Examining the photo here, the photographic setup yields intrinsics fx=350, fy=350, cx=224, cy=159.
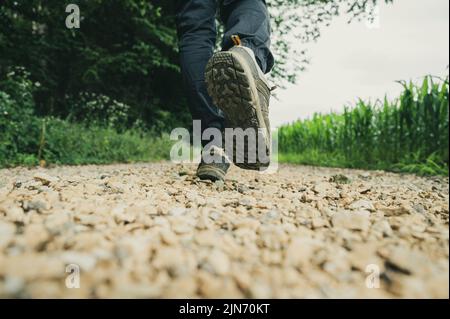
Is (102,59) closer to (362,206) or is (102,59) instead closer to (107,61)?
(107,61)

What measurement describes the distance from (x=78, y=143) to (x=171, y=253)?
159 inches

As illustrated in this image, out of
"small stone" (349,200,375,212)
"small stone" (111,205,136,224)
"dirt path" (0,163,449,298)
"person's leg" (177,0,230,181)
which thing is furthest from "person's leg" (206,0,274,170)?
"small stone" (111,205,136,224)

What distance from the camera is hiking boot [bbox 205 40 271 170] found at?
133 cm

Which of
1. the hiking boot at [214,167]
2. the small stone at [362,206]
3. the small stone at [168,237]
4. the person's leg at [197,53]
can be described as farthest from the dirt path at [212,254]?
the person's leg at [197,53]

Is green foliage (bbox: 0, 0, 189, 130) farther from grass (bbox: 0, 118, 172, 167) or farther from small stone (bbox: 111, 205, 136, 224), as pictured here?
small stone (bbox: 111, 205, 136, 224)

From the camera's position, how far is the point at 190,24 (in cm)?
168

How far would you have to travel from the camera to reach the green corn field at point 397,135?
334cm

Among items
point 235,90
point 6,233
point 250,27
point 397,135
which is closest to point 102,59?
point 397,135

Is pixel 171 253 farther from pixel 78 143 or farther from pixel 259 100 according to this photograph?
pixel 78 143

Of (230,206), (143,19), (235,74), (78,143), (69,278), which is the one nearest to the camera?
(69,278)

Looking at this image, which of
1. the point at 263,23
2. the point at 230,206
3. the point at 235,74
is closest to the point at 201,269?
the point at 230,206

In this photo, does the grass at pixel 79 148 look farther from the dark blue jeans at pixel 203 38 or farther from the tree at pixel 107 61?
the dark blue jeans at pixel 203 38

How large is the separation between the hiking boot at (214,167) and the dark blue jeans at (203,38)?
0.14 metres

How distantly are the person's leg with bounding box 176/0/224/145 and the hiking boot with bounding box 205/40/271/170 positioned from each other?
0.72 feet
